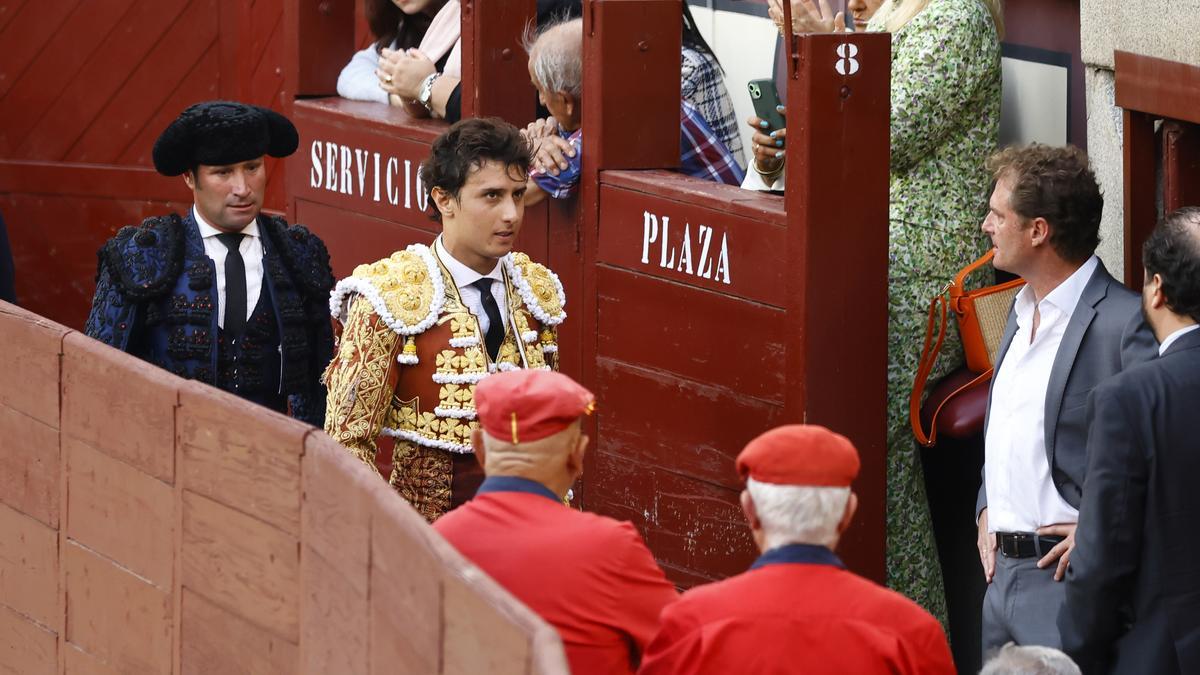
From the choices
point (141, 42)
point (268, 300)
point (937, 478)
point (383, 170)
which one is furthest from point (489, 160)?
point (141, 42)

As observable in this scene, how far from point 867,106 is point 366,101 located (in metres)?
2.90

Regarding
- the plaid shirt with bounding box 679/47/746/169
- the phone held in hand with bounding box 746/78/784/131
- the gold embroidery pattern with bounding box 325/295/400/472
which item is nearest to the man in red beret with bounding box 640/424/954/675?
the gold embroidery pattern with bounding box 325/295/400/472

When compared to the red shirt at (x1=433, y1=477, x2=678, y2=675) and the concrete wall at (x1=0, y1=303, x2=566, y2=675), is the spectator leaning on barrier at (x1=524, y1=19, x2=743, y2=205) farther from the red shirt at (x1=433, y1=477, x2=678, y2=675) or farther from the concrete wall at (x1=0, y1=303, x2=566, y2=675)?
the red shirt at (x1=433, y1=477, x2=678, y2=675)

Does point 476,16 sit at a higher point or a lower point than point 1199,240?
higher

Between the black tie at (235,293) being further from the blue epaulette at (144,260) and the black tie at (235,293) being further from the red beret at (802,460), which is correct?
the red beret at (802,460)

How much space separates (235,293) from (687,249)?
1.25 meters

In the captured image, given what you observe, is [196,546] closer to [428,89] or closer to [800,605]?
[800,605]

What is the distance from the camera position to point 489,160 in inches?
182

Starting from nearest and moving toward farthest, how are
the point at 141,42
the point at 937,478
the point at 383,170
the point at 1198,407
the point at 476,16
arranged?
the point at 1198,407
the point at 937,478
the point at 476,16
the point at 383,170
the point at 141,42

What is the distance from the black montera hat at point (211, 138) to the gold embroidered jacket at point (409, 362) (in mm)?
664

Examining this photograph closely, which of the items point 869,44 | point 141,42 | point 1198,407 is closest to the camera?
point 1198,407

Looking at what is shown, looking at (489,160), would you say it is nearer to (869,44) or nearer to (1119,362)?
(869,44)

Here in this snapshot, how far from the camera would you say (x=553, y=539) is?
338 cm

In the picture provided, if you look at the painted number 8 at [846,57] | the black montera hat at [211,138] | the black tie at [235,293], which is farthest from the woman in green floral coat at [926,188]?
the black tie at [235,293]
